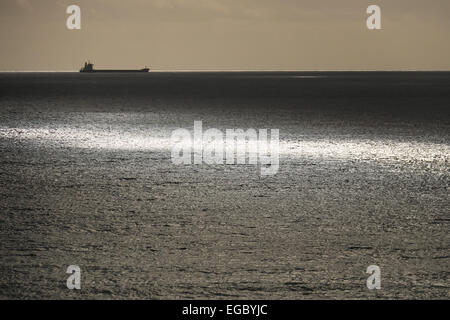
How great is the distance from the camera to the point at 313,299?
8414 millimetres

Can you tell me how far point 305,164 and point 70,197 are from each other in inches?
311

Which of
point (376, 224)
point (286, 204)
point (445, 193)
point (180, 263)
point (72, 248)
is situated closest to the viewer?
point (180, 263)
